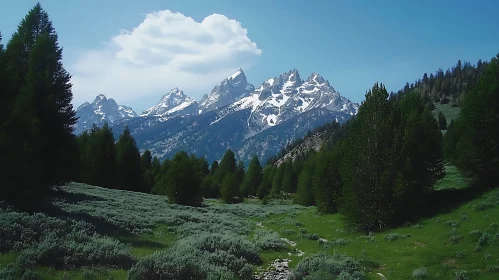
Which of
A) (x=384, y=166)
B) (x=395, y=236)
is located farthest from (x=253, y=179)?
(x=395, y=236)

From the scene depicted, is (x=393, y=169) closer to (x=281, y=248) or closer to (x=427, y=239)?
(x=427, y=239)

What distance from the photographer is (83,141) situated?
266ft

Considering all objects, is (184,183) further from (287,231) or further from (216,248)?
(216,248)

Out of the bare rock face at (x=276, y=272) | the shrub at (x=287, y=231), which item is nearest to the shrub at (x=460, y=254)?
the bare rock face at (x=276, y=272)

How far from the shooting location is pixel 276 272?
17781mm

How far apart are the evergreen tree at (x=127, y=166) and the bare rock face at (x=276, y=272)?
190 ft

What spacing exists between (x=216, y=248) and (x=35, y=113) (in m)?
21.0

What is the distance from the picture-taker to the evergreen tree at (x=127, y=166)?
70750 millimetres

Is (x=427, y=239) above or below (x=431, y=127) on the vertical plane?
below

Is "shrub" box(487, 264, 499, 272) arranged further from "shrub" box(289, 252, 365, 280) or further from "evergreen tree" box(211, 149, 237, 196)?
"evergreen tree" box(211, 149, 237, 196)

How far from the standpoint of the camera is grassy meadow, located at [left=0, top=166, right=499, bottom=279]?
1341 cm

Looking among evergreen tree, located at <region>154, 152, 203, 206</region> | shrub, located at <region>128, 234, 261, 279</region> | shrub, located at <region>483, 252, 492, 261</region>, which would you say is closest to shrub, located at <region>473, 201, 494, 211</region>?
shrub, located at <region>483, 252, 492, 261</region>

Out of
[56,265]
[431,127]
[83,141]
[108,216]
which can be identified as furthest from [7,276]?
[83,141]

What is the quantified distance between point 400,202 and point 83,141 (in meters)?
75.5
